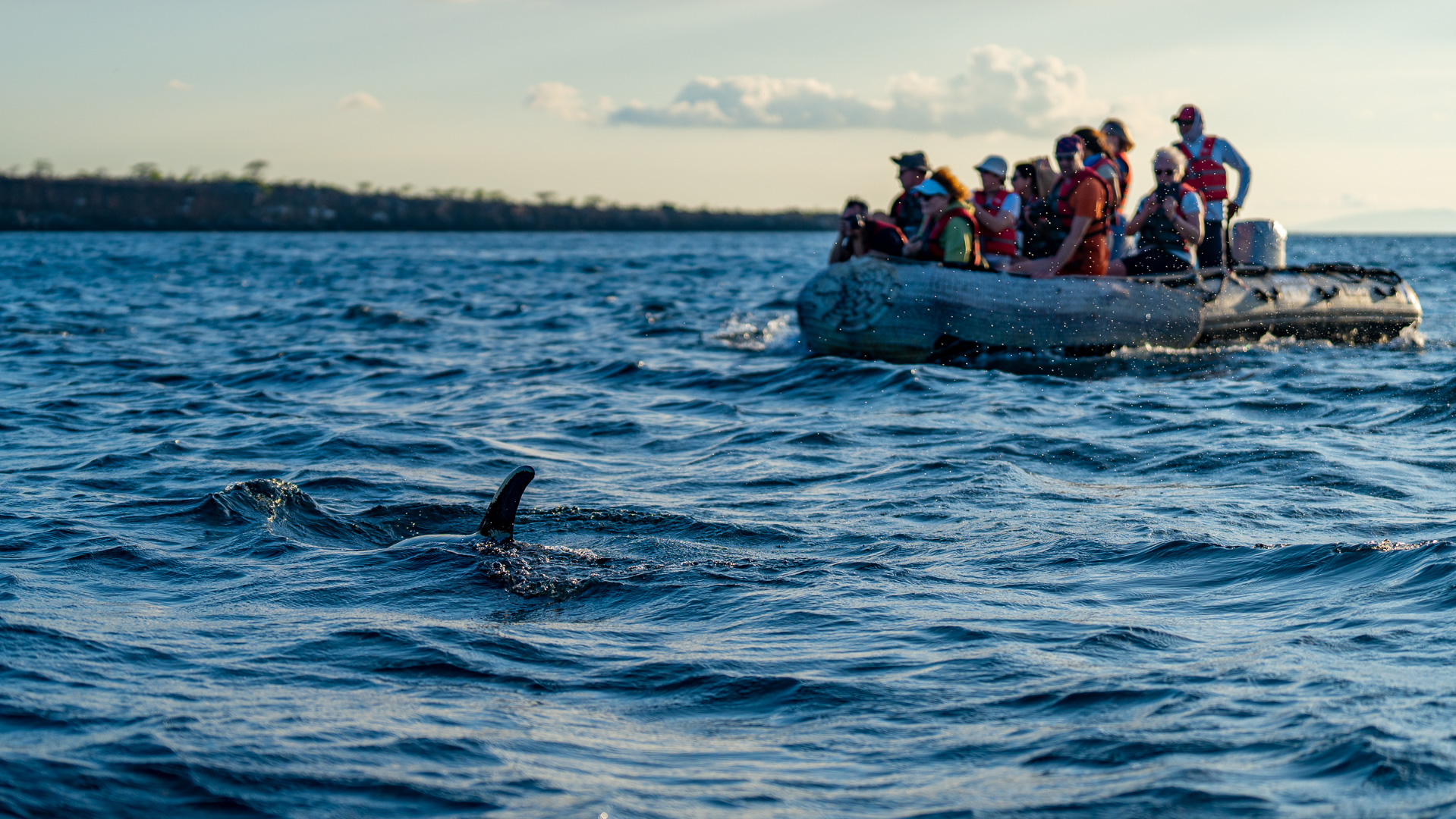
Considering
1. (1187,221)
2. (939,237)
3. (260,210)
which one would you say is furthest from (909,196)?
(260,210)

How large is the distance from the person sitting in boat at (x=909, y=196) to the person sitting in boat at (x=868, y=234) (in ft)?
1.07

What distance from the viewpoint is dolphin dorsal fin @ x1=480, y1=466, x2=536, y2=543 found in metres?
4.95

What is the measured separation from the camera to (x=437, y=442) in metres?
7.80

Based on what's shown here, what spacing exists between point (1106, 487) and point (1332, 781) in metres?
3.40

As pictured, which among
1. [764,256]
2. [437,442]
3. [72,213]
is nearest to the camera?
[437,442]

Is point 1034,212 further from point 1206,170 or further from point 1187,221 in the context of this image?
point 1206,170

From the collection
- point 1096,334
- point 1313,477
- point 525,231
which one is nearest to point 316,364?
point 1096,334

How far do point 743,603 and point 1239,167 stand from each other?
9527 millimetres

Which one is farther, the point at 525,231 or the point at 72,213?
the point at 525,231

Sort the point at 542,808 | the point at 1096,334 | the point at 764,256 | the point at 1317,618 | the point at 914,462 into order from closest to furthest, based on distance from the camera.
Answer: the point at 542,808 → the point at 1317,618 → the point at 914,462 → the point at 1096,334 → the point at 764,256

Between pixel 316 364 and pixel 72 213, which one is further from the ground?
pixel 72 213

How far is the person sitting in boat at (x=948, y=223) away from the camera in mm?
10609

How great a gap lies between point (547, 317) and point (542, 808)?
15.5 meters

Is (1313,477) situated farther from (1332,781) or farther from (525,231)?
(525,231)
